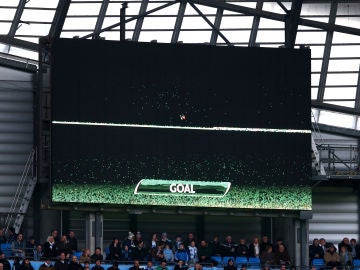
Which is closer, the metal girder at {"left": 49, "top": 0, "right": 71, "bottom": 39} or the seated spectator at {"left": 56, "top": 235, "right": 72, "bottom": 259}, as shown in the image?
the seated spectator at {"left": 56, "top": 235, "right": 72, "bottom": 259}

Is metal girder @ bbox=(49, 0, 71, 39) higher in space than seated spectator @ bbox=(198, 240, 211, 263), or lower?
higher

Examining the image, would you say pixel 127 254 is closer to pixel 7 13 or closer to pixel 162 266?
pixel 162 266

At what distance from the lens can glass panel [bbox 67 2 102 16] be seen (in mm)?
39438

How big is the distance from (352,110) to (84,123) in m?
8.20

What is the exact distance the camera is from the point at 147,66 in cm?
3684

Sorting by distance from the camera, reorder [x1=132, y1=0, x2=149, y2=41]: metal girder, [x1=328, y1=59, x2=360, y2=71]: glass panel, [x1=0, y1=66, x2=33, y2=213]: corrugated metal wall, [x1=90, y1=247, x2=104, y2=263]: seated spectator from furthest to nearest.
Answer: [x1=328, y1=59, x2=360, y2=71]: glass panel < [x1=132, y1=0, x2=149, y2=41]: metal girder < [x1=0, y1=66, x2=33, y2=213]: corrugated metal wall < [x1=90, y1=247, x2=104, y2=263]: seated spectator

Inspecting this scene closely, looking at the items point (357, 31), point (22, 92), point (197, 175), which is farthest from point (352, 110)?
point (22, 92)

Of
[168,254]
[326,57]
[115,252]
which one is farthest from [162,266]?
[326,57]

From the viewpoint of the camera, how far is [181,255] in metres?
35.9

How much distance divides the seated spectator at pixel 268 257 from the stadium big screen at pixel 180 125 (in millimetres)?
1095

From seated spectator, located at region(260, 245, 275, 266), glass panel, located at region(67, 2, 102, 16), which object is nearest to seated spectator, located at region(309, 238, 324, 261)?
seated spectator, located at region(260, 245, 275, 266)

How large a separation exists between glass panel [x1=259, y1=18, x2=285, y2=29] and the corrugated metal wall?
239 inches

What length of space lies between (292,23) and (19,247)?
8980 millimetres

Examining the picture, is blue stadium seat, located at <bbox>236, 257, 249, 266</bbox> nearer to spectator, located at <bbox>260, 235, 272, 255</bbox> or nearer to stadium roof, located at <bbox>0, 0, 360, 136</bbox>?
spectator, located at <bbox>260, 235, 272, 255</bbox>
